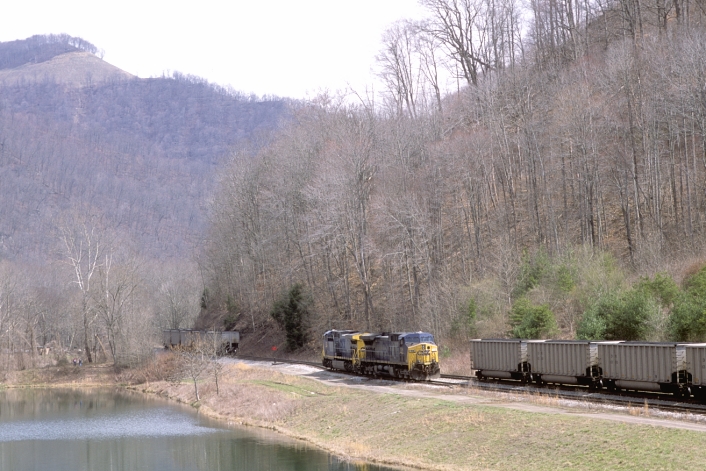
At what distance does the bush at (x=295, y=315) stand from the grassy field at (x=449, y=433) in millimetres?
19351

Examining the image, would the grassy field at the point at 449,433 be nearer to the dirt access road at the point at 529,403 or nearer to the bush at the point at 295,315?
the dirt access road at the point at 529,403

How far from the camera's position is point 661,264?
47.3m

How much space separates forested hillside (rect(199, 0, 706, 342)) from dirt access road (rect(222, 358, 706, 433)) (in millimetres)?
7531

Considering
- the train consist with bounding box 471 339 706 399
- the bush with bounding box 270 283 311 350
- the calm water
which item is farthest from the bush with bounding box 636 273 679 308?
the bush with bounding box 270 283 311 350

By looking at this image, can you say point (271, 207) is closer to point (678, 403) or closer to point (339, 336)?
point (339, 336)

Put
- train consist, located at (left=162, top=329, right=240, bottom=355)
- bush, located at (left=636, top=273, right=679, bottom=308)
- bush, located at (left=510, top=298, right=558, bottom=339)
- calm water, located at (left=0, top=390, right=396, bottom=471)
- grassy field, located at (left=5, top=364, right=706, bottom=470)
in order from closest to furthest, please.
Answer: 1. grassy field, located at (left=5, top=364, right=706, bottom=470)
2. calm water, located at (left=0, top=390, right=396, bottom=471)
3. bush, located at (left=636, top=273, right=679, bottom=308)
4. bush, located at (left=510, top=298, right=558, bottom=339)
5. train consist, located at (left=162, top=329, right=240, bottom=355)

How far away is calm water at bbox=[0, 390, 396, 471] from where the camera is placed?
3684 cm

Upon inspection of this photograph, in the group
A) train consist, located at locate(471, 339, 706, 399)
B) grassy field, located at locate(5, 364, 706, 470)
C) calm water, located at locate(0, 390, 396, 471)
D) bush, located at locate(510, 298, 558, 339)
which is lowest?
calm water, located at locate(0, 390, 396, 471)

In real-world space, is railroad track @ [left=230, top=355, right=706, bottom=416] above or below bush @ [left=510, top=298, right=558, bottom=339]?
below

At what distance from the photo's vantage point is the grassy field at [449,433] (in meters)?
25.3

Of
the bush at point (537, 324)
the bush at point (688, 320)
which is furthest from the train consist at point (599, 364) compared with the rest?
the bush at point (688, 320)

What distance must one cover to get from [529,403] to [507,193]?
3934 centimetres

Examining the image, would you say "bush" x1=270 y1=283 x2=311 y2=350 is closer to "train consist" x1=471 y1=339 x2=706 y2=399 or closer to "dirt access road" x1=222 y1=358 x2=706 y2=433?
"dirt access road" x1=222 y1=358 x2=706 y2=433

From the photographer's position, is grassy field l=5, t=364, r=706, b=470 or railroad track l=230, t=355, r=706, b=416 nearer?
grassy field l=5, t=364, r=706, b=470
